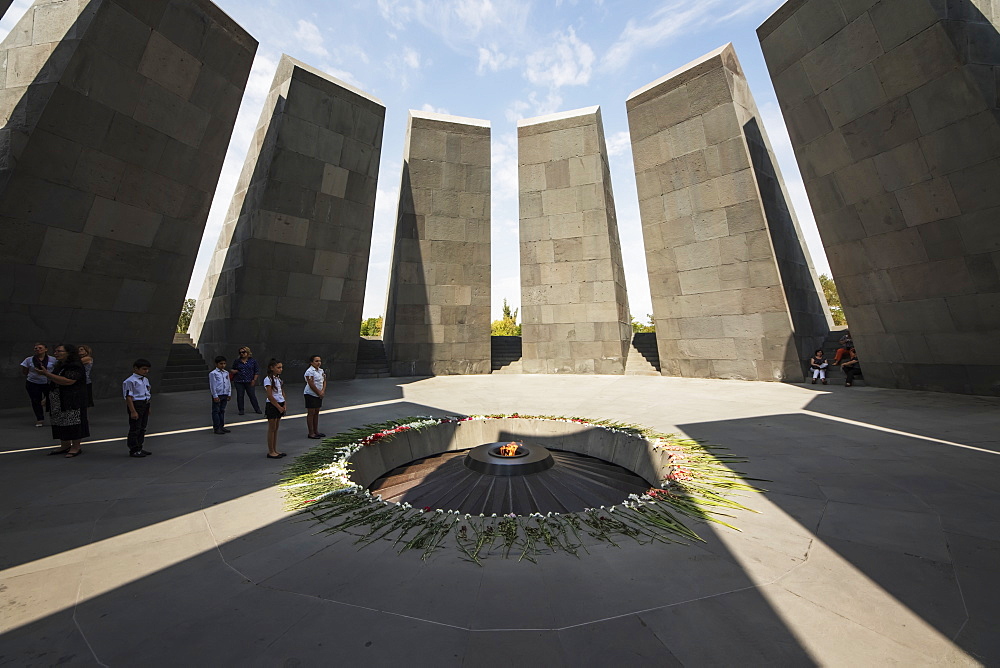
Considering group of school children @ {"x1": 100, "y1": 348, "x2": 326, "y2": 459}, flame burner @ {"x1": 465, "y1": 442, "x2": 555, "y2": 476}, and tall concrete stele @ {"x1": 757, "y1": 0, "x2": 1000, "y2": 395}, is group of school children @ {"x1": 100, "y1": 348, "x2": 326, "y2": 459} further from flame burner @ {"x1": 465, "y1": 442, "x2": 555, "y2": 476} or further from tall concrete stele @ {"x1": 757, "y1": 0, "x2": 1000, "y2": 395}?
tall concrete stele @ {"x1": 757, "y1": 0, "x2": 1000, "y2": 395}

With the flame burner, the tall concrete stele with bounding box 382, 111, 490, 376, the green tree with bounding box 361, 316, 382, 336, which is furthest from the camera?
the green tree with bounding box 361, 316, 382, 336

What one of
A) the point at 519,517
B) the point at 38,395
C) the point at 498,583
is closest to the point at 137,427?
the point at 38,395

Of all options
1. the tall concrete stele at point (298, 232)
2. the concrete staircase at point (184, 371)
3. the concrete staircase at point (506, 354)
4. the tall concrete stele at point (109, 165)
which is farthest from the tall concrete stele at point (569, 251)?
the concrete staircase at point (184, 371)

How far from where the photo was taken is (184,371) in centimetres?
1447

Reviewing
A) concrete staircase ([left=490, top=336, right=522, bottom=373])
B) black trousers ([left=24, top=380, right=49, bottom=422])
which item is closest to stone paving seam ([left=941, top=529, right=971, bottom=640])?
black trousers ([left=24, top=380, right=49, bottom=422])

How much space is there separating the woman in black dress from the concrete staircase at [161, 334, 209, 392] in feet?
23.1

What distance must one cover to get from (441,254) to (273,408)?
1359cm

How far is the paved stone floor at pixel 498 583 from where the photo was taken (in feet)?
8.16

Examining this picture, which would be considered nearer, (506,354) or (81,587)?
(81,587)

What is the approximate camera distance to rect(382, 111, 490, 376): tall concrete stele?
19172 millimetres

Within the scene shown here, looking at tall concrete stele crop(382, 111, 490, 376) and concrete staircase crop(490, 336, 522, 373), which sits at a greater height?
tall concrete stele crop(382, 111, 490, 376)

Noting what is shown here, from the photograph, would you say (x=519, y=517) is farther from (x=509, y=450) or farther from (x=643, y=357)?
(x=643, y=357)

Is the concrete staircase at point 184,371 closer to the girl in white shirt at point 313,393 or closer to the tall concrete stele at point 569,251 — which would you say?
the girl in white shirt at point 313,393

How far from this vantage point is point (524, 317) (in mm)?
19984
